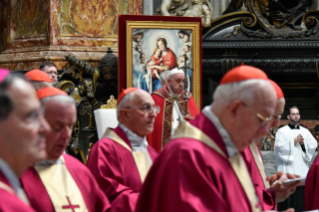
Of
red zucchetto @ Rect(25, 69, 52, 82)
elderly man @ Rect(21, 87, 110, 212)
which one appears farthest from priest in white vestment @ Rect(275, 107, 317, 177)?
elderly man @ Rect(21, 87, 110, 212)

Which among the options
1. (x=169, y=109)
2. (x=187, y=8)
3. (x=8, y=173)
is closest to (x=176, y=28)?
(x=169, y=109)

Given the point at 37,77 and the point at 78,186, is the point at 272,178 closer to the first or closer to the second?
the point at 78,186

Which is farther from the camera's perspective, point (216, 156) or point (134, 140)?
point (134, 140)

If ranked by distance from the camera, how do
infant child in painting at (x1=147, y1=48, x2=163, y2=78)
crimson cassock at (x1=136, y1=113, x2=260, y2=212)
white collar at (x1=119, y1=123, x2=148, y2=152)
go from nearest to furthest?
crimson cassock at (x1=136, y1=113, x2=260, y2=212)
white collar at (x1=119, y1=123, x2=148, y2=152)
infant child in painting at (x1=147, y1=48, x2=163, y2=78)

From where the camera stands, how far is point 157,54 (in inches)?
332

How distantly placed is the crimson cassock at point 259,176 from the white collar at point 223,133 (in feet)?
3.96

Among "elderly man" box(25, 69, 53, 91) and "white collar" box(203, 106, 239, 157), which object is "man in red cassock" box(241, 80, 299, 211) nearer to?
"white collar" box(203, 106, 239, 157)

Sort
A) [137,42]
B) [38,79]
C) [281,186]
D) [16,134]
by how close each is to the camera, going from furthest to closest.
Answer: [137,42]
[38,79]
[281,186]
[16,134]

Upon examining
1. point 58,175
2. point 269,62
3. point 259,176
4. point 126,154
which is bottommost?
point 259,176

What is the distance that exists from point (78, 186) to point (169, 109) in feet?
12.7

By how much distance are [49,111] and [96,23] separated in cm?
663

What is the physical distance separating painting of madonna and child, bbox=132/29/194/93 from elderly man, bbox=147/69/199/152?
0.98 metres

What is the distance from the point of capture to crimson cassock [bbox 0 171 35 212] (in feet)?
6.09

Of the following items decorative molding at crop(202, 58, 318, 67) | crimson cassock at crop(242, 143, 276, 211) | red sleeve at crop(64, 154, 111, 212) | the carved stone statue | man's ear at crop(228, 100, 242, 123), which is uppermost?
the carved stone statue
